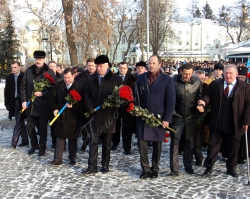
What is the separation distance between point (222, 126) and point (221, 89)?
63 centimetres

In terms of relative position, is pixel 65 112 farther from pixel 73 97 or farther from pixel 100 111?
pixel 100 111

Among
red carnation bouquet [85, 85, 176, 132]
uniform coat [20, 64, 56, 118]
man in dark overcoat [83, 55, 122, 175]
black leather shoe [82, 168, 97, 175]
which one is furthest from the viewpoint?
uniform coat [20, 64, 56, 118]

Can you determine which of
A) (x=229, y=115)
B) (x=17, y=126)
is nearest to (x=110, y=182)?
(x=229, y=115)

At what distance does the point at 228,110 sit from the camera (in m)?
5.77

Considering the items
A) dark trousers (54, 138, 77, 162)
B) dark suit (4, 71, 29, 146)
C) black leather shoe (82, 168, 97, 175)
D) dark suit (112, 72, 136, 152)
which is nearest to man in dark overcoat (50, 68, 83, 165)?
dark trousers (54, 138, 77, 162)

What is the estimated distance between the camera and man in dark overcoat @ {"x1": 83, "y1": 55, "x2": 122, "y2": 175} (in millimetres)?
6012

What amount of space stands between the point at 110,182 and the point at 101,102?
1384mm

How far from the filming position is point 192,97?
5.90 meters

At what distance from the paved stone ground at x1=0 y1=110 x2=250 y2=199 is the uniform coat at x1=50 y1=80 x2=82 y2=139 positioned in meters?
0.67

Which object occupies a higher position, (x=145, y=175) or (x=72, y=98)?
(x=72, y=98)

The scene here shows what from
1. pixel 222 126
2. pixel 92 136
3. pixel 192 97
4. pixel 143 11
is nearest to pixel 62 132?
pixel 92 136

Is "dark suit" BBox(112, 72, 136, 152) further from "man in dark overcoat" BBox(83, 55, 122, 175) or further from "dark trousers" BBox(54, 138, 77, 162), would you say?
"man in dark overcoat" BBox(83, 55, 122, 175)

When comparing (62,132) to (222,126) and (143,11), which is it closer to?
(222,126)

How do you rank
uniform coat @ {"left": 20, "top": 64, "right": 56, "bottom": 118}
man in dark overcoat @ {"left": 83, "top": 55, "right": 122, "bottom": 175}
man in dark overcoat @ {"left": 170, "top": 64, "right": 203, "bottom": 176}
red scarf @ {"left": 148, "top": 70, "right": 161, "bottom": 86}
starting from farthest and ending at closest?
uniform coat @ {"left": 20, "top": 64, "right": 56, "bottom": 118}
man in dark overcoat @ {"left": 83, "top": 55, "right": 122, "bottom": 175}
man in dark overcoat @ {"left": 170, "top": 64, "right": 203, "bottom": 176}
red scarf @ {"left": 148, "top": 70, "right": 161, "bottom": 86}
